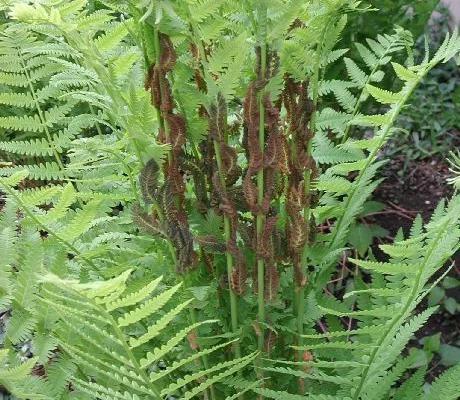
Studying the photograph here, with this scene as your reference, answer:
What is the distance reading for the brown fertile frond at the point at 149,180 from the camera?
776mm

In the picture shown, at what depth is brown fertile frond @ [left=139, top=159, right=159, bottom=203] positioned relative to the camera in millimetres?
776

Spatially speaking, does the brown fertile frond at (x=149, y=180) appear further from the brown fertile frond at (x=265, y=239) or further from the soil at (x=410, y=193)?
the soil at (x=410, y=193)

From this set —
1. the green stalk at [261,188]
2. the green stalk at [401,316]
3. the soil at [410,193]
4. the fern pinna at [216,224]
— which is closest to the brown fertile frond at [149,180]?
the fern pinna at [216,224]

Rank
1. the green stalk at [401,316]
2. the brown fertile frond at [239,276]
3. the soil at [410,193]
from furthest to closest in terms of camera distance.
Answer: the soil at [410,193], the brown fertile frond at [239,276], the green stalk at [401,316]

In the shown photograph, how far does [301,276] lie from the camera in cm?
91

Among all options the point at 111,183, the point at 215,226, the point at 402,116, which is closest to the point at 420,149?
the point at 402,116

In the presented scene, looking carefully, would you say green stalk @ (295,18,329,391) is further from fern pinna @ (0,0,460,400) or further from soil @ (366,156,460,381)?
soil @ (366,156,460,381)

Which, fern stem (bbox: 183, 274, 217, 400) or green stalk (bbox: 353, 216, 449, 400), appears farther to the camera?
fern stem (bbox: 183, 274, 217, 400)

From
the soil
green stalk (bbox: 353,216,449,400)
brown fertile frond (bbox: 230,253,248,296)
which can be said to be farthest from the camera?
the soil

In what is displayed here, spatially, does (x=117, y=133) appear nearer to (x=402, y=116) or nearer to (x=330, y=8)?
(x=330, y=8)

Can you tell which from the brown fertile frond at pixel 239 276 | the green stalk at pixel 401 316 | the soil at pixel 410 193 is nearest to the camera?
the green stalk at pixel 401 316

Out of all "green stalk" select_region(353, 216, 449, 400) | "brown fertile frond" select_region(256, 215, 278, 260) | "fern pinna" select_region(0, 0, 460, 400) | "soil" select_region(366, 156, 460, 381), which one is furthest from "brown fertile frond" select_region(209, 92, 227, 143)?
"soil" select_region(366, 156, 460, 381)

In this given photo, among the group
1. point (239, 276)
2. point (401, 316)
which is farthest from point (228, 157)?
point (401, 316)

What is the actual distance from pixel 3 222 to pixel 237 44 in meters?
0.41
